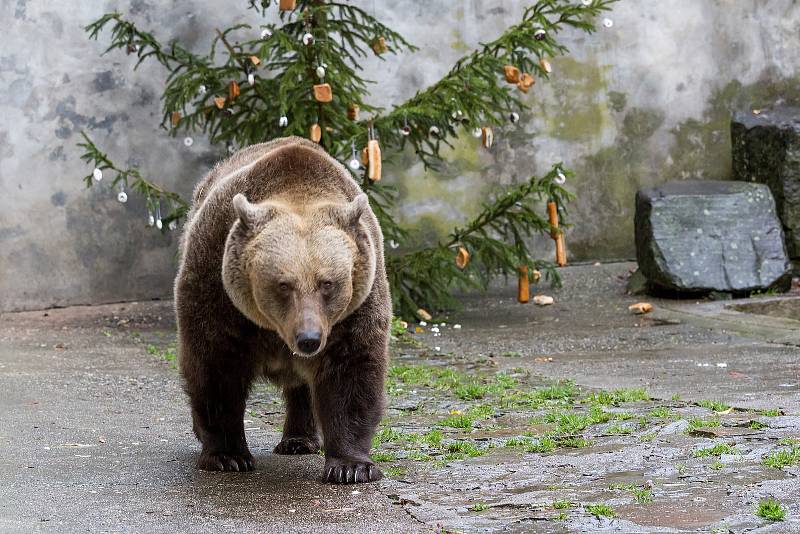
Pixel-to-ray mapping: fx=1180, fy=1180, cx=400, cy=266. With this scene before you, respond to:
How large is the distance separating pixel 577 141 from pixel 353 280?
759cm

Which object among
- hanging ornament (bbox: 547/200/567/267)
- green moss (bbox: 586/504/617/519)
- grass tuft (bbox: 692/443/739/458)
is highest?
hanging ornament (bbox: 547/200/567/267)

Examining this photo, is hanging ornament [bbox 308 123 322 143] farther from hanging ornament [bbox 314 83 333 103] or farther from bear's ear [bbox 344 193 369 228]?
bear's ear [bbox 344 193 369 228]

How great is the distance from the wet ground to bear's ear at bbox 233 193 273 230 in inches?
38.5

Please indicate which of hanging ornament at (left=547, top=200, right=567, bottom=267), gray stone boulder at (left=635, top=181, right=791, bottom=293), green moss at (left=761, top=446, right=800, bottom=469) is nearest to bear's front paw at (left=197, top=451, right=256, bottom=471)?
green moss at (left=761, top=446, right=800, bottom=469)

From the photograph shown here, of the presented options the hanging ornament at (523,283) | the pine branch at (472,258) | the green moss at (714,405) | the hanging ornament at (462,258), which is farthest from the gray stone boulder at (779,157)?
the green moss at (714,405)

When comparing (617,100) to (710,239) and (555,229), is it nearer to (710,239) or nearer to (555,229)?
(710,239)

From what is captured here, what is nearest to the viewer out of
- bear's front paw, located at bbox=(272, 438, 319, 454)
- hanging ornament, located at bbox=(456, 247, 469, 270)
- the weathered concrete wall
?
bear's front paw, located at bbox=(272, 438, 319, 454)

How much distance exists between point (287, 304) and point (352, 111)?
17.9 feet

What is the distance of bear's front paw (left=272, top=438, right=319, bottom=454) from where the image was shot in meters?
5.21

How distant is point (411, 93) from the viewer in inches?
434

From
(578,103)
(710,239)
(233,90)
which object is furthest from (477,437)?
(578,103)

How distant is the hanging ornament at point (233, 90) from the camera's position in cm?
927

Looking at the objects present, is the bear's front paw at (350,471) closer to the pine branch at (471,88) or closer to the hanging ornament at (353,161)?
the hanging ornament at (353,161)

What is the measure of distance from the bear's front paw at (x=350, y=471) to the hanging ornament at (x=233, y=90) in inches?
210
